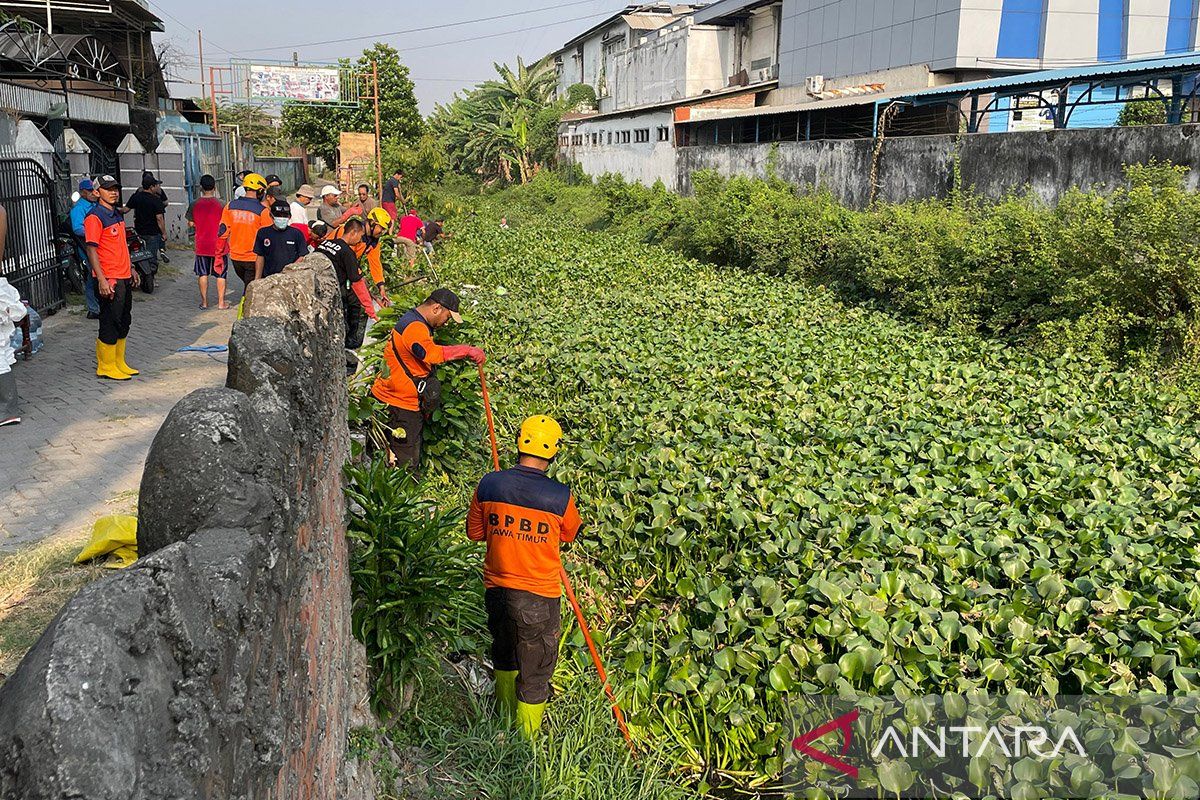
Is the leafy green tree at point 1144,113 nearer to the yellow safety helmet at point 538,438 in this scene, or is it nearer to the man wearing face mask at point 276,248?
the man wearing face mask at point 276,248

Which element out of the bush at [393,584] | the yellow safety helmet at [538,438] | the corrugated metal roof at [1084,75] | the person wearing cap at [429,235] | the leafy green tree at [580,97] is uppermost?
the leafy green tree at [580,97]

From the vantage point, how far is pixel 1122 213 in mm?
9859

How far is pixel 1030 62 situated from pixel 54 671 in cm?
2360

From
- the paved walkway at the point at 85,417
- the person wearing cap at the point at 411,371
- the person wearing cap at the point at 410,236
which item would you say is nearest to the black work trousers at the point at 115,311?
the paved walkway at the point at 85,417

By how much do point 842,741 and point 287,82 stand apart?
3119 centimetres

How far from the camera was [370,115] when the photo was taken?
38.1 m

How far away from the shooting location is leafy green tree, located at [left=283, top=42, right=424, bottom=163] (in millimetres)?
36812

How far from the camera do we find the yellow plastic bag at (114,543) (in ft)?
15.6

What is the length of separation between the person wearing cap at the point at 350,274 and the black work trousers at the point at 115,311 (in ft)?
5.45

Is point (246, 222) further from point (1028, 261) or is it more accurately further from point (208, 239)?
point (1028, 261)

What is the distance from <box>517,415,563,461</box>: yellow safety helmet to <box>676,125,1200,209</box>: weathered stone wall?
9.35 meters

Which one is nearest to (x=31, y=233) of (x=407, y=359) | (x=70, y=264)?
(x=70, y=264)

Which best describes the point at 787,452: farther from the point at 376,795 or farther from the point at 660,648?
the point at 376,795

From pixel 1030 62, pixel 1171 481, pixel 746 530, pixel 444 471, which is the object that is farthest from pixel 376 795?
pixel 1030 62
